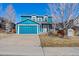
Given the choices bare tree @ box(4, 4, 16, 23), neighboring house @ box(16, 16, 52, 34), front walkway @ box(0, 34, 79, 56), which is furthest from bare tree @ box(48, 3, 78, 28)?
bare tree @ box(4, 4, 16, 23)

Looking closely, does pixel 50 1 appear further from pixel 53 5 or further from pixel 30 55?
→ pixel 30 55

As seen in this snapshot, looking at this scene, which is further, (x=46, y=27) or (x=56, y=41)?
(x=56, y=41)

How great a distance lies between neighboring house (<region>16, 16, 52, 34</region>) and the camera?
1075 centimetres

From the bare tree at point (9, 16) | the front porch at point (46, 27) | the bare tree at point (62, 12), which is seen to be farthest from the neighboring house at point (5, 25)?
the bare tree at point (62, 12)

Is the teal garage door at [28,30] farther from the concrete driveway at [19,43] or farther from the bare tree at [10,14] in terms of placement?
the bare tree at [10,14]

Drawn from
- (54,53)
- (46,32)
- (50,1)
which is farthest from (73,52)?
(50,1)

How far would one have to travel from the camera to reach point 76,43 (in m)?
10.9

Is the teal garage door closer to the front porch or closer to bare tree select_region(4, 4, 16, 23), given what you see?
the front porch

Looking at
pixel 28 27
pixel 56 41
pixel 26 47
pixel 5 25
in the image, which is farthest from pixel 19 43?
pixel 56 41

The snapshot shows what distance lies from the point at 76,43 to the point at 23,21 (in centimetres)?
239

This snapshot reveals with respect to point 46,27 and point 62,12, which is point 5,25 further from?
point 62,12

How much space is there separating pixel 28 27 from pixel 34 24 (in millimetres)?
276

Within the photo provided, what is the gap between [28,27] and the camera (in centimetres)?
1079

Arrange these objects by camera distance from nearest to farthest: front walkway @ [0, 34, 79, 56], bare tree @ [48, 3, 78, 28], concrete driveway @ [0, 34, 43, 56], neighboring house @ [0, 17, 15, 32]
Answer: front walkway @ [0, 34, 79, 56] → concrete driveway @ [0, 34, 43, 56] → bare tree @ [48, 3, 78, 28] → neighboring house @ [0, 17, 15, 32]
